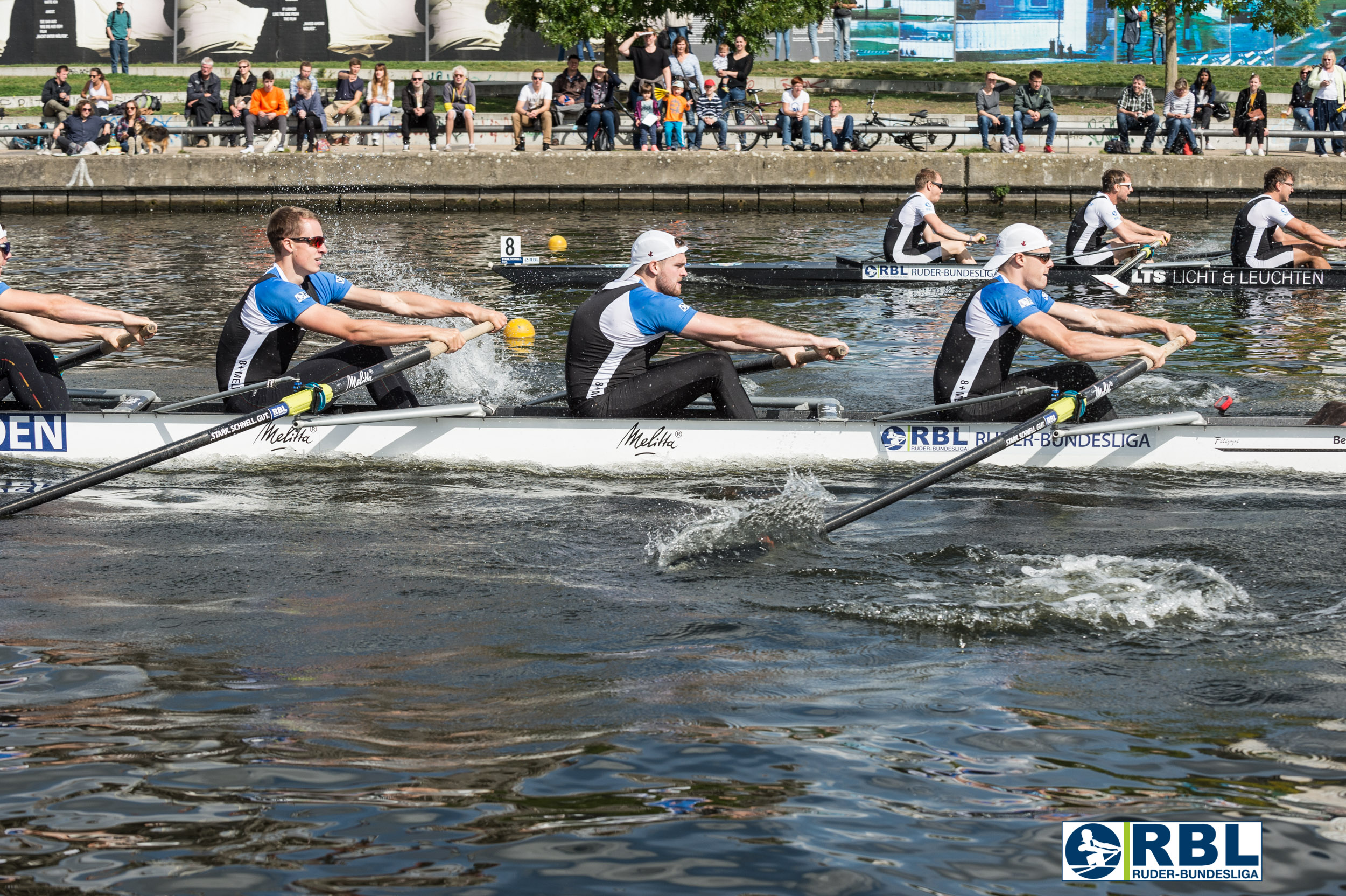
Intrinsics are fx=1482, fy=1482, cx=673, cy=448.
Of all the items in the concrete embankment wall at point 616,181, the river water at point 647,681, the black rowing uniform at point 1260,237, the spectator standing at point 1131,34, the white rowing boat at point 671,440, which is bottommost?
the river water at point 647,681

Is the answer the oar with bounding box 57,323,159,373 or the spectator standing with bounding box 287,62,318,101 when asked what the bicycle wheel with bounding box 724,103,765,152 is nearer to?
the spectator standing with bounding box 287,62,318,101

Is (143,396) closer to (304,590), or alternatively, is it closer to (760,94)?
(304,590)

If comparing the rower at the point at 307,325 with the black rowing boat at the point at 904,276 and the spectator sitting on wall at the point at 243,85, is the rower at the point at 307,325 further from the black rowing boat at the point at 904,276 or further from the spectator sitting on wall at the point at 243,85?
the spectator sitting on wall at the point at 243,85

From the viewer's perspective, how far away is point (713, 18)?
31547mm

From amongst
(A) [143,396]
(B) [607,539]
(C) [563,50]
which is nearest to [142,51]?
(C) [563,50]

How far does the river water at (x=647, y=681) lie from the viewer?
Result: 14.4ft

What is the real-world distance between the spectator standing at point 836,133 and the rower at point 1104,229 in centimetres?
940

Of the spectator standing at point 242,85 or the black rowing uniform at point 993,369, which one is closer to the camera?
the black rowing uniform at point 993,369

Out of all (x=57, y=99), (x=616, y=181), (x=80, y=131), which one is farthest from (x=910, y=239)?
(x=57, y=99)

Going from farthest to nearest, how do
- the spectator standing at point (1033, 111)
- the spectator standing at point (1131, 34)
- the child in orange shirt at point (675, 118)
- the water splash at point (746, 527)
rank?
the spectator standing at point (1131, 34) → the spectator standing at point (1033, 111) → the child in orange shirt at point (675, 118) → the water splash at point (746, 527)

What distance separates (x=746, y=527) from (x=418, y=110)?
64.1 ft

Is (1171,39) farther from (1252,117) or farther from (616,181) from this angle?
(616,181)

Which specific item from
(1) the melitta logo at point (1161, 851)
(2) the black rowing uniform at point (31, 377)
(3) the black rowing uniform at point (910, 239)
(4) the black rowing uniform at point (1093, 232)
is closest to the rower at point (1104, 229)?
(4) the black rowing uniform at point (1093, 232)

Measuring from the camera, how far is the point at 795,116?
84.2ft
